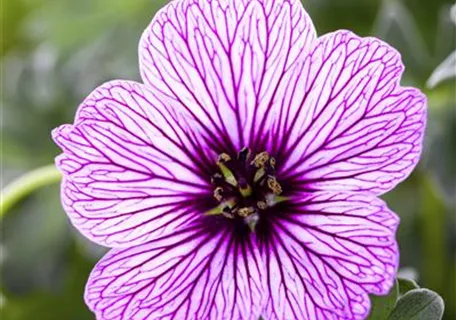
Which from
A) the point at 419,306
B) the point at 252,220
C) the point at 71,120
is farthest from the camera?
the point at 71,120

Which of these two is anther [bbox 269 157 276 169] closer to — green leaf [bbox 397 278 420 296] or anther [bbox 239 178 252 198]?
anther [bbox 239 178 252 198]

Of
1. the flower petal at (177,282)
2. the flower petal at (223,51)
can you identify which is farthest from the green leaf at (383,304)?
the flower petal at (223,51)

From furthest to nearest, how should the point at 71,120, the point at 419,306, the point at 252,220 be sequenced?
the point at 71,120 < the point at 252,220 < the point at 419,306

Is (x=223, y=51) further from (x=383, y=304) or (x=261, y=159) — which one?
(x=383, y=304)

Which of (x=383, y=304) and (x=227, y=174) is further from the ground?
(x=227, y=174)

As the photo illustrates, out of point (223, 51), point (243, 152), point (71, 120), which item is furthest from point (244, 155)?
point (71, 120)

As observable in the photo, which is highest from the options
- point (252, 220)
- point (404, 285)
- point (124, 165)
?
point (124, 165)

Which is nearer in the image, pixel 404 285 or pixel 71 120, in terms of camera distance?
pixel 404 285
